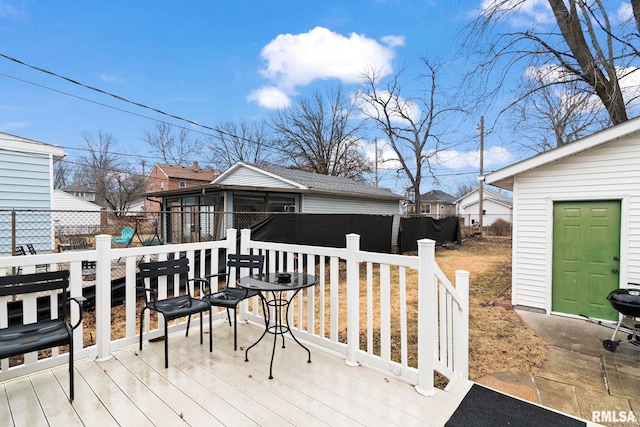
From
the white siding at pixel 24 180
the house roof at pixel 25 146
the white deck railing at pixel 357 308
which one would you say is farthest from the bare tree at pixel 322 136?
the white deck railing at pixel 357 308

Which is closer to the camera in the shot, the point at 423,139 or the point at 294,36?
the point at 294,36

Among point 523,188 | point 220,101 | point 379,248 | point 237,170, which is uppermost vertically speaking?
point 220,101

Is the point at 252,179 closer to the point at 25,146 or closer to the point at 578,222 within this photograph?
the point at 25,146

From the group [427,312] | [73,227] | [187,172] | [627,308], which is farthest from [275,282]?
[187,172]

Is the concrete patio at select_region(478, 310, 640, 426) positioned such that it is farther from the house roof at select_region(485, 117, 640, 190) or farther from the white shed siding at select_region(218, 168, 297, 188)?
the white shed siding at select_region(218, 168, 297, 188)

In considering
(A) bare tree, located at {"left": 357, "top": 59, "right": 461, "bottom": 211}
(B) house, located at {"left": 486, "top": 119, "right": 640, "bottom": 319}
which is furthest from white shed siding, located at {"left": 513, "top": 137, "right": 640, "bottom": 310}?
(A) bare tree, located at {"left": 357, "top": 59, "right": 461, "bottom": 211}

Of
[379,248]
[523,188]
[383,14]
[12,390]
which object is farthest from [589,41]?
[12,390]

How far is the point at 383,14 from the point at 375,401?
915 centimetres

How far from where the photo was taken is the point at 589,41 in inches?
258

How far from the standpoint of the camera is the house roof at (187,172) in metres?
24.9

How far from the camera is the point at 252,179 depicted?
11828 millimetres

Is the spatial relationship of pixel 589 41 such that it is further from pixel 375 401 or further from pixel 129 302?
pixel 129 302

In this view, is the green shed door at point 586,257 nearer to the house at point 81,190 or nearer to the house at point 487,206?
the house at point 487,206

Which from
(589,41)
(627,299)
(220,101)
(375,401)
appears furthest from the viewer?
(220,101)
